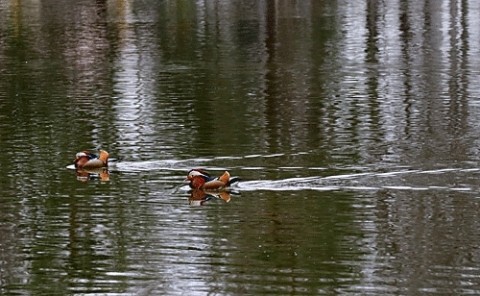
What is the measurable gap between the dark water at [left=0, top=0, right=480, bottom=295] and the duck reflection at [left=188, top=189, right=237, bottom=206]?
1.9 inches

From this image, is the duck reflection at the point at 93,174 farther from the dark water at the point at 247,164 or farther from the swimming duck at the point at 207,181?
the swimming duck at the point at 207,181

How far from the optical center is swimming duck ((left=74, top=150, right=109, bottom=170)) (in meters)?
17.6

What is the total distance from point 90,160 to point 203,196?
2276mm

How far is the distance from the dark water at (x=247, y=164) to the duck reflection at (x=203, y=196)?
48 mm

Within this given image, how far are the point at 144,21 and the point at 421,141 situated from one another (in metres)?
22.7

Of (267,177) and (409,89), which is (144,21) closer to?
(409,89)

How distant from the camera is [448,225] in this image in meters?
14.4

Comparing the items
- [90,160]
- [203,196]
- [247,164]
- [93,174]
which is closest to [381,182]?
[247,164]

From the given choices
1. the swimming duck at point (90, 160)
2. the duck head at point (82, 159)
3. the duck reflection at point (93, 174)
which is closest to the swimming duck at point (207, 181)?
the duck reflection at point (93, 174)

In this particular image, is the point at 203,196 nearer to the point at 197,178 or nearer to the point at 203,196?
the point at 203,196

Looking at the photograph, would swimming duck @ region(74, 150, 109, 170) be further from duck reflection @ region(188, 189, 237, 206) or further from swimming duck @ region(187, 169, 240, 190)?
duck reflection @ region(188, 189, 237, 206)

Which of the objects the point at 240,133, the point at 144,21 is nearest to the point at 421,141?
the point at 240,133

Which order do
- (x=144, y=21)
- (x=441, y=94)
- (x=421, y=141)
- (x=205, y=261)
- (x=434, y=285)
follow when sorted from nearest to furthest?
(x=434, y=285)
(x=205, y=261)
(x=421, y=141)
(x=441, y=94)
(x=144, y=21)

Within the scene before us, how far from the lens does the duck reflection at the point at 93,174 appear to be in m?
17.2
